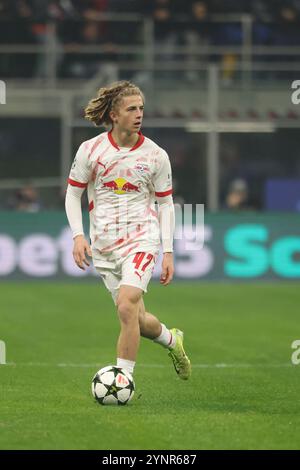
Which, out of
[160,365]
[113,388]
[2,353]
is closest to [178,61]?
[2,353]

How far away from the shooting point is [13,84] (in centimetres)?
2564

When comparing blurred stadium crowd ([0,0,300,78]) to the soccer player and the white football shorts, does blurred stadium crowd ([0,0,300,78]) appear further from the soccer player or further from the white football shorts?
the white football shorts

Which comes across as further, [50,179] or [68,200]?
[50,179]

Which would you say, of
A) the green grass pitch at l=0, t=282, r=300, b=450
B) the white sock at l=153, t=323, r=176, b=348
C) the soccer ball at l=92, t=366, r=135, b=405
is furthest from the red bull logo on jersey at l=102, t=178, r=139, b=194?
the green grass pitch at l=0, t=282, r=300, b=450

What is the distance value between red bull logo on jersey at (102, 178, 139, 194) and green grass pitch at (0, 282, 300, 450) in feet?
5.03

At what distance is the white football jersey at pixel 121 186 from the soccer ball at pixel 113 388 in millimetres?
938

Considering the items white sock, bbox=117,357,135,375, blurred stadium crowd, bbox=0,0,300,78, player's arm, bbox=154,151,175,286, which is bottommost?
white sock, bbox=117,357,135,375

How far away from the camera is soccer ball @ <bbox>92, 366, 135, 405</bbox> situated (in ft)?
28.5

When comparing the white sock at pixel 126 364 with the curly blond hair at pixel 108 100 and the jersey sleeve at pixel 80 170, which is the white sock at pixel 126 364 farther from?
the curly blond hair at pixel 108 100

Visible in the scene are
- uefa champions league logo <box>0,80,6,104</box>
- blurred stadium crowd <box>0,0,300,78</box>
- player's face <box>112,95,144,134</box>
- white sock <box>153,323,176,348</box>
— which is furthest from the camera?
blurred stadium crowd <box>0,0,300,78</box>

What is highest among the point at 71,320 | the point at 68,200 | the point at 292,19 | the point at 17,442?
the point at 292,19
